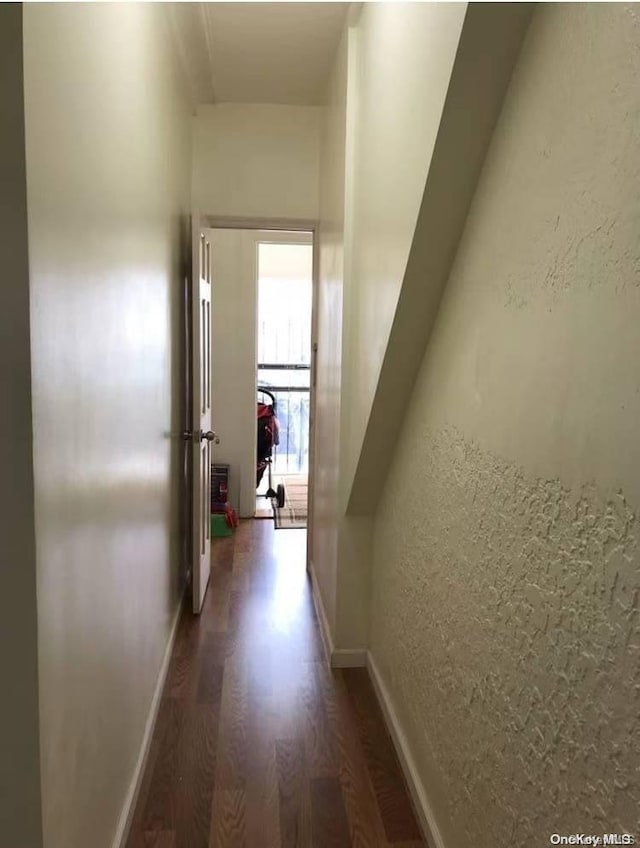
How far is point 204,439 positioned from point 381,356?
165 cm

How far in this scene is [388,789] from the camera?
2064mm

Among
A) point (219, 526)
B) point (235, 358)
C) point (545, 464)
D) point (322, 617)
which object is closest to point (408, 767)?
point (322, 617)

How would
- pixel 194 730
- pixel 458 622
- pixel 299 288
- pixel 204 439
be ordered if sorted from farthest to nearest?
pixel 299 288 → pixel 204 439 → pixel 194 730 → pixel 458 622

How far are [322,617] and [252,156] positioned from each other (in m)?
2.45

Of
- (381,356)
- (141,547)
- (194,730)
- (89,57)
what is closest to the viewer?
(89,57)

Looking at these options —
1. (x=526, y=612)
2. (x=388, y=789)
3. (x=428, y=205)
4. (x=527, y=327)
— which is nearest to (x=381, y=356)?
(x=428, y=205)

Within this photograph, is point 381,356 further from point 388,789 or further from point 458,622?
point 388,789

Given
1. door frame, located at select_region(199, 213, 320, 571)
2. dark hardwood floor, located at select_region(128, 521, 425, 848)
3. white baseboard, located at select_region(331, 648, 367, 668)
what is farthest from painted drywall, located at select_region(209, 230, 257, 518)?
white baseboard, located at select_region(331, 648, 367, 668)

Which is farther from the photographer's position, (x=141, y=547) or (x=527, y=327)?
(x=141, y=547)

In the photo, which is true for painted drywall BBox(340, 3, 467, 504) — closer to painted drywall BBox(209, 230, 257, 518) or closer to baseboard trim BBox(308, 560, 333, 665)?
baseboard trim BBox(308, 560, 333, 665)

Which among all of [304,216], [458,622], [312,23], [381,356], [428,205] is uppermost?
[312,23]

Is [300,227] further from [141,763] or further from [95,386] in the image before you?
[141,763]

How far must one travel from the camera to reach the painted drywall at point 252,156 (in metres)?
3.59

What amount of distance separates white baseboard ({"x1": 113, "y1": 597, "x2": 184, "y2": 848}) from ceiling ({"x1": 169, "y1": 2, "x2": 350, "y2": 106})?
8.51 feet
